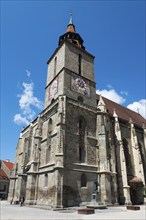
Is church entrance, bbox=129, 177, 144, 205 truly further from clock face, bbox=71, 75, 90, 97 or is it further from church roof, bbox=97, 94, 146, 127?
clock face, bbox=71, 75, 90, 97

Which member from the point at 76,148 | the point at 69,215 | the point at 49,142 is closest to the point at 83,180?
the point at 76,148

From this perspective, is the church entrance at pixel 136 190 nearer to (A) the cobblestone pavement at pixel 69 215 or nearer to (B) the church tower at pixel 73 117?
(B) the church tower at pixel 73 117

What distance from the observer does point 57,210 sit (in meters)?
15.1

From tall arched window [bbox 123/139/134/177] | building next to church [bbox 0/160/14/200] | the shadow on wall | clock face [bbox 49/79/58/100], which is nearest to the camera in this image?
the shadow on wall

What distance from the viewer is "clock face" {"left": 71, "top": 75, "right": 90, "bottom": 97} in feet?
76.2

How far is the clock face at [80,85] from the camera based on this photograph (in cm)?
2323

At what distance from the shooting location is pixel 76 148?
1930cm

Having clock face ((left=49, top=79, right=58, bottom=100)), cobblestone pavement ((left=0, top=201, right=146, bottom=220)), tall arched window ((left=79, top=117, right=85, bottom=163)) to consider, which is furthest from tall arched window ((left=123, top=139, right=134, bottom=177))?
clock face ((left=49, top=79, right=58, bottom=100))

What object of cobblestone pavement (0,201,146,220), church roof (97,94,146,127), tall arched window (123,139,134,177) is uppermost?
church roof (97,94,146,127)

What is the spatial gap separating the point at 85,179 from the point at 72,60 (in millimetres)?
15505

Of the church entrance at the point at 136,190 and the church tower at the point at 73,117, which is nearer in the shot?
the church tower at the point at 73,117

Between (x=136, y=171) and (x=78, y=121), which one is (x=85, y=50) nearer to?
(x=78, y=121)

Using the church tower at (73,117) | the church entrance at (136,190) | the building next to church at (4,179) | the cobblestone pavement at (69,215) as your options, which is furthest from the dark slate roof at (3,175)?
the cobblestone pavement at (69,215)

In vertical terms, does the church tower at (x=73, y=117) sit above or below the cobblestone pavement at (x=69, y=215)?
above
